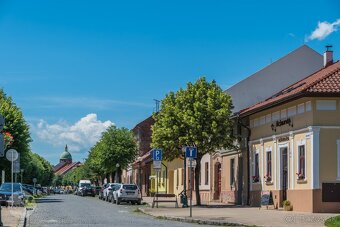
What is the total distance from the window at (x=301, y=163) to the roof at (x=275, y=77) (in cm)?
1081

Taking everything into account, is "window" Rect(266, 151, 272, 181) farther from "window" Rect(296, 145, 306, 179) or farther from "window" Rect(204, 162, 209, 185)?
"window" Rect(204, 162, 209, 185)

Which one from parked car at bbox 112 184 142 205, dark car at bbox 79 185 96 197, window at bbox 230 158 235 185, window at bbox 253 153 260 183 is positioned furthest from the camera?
dark car at bbox 79 185 96 197

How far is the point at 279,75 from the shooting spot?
136ft

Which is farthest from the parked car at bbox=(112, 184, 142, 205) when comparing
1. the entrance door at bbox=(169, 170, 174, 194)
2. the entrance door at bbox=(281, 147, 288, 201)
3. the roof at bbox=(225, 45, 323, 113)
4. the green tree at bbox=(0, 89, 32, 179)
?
the entrance door at bbox=(281, 147, 288, 201)

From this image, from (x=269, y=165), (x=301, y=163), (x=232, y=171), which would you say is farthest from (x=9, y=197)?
(x=301, y=163)

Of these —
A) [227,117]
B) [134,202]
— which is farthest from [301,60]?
[134,202]

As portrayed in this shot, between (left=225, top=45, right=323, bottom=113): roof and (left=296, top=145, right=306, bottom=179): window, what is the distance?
35.5 feet

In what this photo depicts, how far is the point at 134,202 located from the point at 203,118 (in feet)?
39.8

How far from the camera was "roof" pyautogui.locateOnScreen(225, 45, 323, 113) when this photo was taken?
1624 inches

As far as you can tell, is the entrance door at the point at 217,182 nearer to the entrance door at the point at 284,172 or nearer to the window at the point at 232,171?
the window at the point at 232,171

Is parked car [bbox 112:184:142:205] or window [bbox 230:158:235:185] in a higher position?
window [bbox 230:158:235:185]

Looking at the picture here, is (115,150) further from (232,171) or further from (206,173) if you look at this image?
(232,171)

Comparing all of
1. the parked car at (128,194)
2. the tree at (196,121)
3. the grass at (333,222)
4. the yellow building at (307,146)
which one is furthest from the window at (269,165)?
the parked car at (128,194)

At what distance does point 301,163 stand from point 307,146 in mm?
1362
